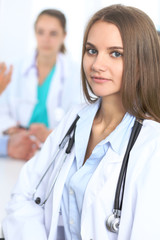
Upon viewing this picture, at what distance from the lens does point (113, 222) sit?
0.84 metres

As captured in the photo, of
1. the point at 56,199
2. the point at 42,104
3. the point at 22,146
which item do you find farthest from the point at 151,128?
the point at 42,104

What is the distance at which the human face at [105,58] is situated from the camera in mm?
887

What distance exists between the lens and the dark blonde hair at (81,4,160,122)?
2.85 feet

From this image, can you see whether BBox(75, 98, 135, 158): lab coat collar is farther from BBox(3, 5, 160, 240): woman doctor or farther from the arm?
the arm

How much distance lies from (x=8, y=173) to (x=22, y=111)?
43.3 inches

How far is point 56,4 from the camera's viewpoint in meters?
3.16

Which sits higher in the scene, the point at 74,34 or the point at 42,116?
the point at 74,34

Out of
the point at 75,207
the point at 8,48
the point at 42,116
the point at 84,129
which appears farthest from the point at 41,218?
the point at 8,48

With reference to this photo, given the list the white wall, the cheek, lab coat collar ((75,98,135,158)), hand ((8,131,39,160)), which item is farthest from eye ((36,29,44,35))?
the cheek

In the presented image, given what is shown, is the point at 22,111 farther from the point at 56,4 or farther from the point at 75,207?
the point at 75,207

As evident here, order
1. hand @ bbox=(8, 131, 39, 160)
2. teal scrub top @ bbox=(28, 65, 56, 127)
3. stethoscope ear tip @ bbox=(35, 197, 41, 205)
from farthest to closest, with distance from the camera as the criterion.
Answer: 1. teal scrub top @ bbox=(28, 65, 56, 127)
2. hand @ bbox=(8, 131, 39, 160)
3. stethoscope ear tip @ bbox=(35, 197, 41, 205)

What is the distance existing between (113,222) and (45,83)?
1.85 meters

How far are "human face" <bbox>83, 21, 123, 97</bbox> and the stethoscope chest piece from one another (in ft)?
1.03

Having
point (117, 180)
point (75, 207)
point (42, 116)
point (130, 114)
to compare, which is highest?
point (130, 114)
